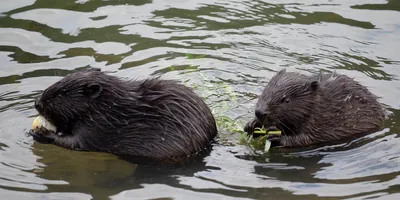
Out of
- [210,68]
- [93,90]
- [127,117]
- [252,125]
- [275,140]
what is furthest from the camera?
[210,68]

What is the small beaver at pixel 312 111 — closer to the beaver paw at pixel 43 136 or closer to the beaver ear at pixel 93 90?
the beaver ear at pixel 93 90

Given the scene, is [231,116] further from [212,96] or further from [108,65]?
[108,65]

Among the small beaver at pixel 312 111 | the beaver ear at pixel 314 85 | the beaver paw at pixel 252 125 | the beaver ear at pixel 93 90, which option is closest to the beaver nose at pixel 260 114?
the small beaver at pixel 312 111

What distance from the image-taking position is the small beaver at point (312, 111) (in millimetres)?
8797

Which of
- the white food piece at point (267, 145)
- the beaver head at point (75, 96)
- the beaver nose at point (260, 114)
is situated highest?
the beaver head at point (75, 96)

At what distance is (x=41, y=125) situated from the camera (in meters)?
8.70

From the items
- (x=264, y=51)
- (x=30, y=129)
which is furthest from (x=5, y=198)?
(x=264, y=51)

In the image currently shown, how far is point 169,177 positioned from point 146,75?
2.69m

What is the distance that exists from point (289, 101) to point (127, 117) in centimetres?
193

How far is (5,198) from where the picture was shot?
7.40m

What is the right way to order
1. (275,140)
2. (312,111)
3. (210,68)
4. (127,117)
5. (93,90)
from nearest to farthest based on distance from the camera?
1. (127,117)
2. (93,90)
3. (275,140)
4. (312,111)
5. (210,68)

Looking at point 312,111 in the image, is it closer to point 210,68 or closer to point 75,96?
point 210,68

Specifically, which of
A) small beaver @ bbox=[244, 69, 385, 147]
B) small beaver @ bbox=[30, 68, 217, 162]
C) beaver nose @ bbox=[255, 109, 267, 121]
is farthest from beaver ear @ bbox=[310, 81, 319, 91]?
small beaver @ bbox=[30, 68, 217, 162]

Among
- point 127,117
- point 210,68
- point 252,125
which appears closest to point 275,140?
point 252,125
